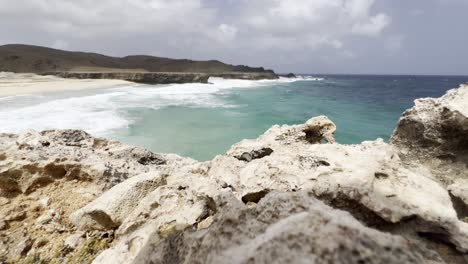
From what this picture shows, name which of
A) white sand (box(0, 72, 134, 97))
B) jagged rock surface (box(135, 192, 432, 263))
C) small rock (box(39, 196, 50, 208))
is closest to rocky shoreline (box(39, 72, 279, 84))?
white sand (box(0, 72, 134, 97))

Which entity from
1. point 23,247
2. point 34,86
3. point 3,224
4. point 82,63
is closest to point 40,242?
point 23,247

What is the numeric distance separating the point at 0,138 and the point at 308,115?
62.9 ft

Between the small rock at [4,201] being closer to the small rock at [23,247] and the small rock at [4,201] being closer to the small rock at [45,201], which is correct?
the small rock at [45,201]

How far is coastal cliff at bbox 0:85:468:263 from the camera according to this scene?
134 centimetres

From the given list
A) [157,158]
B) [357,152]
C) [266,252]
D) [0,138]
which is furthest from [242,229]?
[0,138]

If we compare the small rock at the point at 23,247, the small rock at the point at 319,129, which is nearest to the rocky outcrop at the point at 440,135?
the small rock at the point at 319,129

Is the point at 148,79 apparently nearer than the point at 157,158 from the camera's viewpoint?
No

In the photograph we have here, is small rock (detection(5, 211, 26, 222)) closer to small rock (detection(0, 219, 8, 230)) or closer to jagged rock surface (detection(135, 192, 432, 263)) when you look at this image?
small rock (detection(0, 219, 8, 230))

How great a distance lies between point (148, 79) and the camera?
5069 centimetres

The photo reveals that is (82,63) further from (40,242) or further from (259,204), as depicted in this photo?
(259,204)

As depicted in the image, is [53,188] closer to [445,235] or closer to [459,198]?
[445,235]

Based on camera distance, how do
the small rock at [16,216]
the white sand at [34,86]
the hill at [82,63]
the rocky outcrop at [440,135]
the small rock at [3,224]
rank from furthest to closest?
the hill at [82,63] → the white sand at [34,86] → the rocky outcrop at [440,135] → the small rock at [16,216] → the small rock at [3,224]

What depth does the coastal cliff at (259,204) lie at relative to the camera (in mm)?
1340

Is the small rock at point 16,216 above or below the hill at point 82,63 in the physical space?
below
